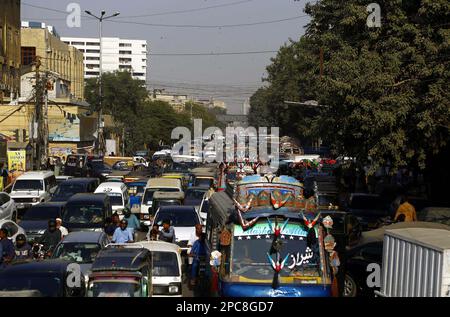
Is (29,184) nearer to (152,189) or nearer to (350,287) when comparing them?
(152,189)

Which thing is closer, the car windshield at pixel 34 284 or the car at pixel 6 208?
the car windshield at pixel 34 284

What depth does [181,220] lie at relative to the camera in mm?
23828

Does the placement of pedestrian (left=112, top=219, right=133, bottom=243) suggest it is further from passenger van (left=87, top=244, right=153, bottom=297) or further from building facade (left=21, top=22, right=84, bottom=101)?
building facade (left=21, top=22, right=84, bottom=101)

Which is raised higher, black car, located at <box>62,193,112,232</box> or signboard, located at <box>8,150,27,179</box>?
signboard, located at <box>8,150,27,179</box>

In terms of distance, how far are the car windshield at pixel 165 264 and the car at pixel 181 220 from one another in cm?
656

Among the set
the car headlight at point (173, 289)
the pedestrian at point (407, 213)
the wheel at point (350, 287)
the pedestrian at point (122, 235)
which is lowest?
the wheel at point (350, 287)

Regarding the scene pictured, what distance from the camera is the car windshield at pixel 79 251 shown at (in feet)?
56.8

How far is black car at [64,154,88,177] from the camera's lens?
55.2 meters

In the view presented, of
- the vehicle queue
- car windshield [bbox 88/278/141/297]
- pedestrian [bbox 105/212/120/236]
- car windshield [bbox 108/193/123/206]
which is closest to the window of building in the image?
car windshield [bbox 108/193/123/206]

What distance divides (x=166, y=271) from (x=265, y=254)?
13.2ft

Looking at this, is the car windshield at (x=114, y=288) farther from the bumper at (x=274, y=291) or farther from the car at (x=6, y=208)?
the car at (x=6, y=208)

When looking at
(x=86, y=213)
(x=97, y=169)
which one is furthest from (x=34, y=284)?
(x=97, y=169)

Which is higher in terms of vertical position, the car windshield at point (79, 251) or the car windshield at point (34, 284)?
the car windshield at point (34, 284)

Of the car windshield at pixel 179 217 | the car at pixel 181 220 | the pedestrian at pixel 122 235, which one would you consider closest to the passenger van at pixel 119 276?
the pedestrian at pixel 122 235
